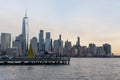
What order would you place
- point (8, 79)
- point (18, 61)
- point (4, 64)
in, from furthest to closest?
point (18, 61) → point (4, 64) → point (8, 79)

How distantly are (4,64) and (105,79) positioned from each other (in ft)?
270

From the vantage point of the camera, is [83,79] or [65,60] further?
[65,60]

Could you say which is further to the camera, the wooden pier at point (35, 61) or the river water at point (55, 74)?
the wooden pier at point (35, 61)

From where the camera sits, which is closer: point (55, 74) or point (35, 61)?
point (55, 74)

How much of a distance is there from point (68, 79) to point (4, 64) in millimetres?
79772

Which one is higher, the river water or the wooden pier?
the wooden pier

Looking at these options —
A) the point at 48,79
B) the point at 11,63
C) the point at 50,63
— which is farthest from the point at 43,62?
the point at 48,79

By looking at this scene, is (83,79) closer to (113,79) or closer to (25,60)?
(113,79)

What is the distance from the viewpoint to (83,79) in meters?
72.2

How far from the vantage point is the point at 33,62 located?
490 feet

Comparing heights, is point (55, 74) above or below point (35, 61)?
below

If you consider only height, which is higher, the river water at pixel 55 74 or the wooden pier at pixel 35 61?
the wooden pier at pixel 35 61

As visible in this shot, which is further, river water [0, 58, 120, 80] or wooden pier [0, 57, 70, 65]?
wooden pier [0, 57, 70, 65]

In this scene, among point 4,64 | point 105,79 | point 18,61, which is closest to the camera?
point 105,79
